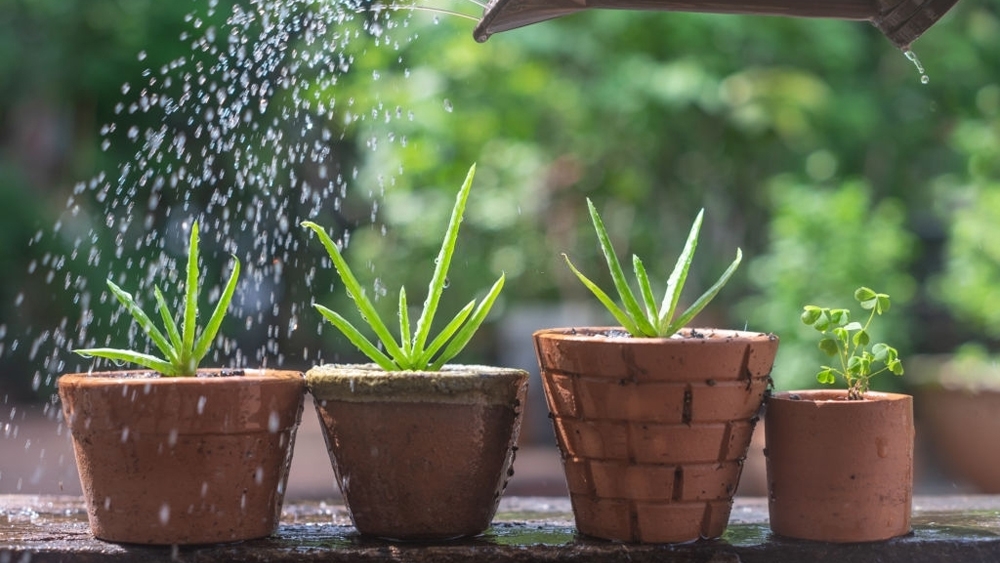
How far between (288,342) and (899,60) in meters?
5.43

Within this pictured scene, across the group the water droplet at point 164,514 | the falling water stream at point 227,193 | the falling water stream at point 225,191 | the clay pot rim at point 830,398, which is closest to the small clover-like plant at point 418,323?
the water droplet at point 164,514

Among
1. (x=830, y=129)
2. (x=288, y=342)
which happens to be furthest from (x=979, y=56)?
(x=288, y=342)

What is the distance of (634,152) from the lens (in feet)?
25.9

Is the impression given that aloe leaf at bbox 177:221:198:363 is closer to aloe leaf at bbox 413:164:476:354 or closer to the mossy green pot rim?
the mossy green pot rim

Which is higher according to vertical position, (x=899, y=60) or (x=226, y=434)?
(x=899, y=60)

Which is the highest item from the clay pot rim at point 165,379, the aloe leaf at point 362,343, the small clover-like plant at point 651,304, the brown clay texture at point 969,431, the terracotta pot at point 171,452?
the small clover-like plant at point 651,304

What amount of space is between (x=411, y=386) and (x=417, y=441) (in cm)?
9

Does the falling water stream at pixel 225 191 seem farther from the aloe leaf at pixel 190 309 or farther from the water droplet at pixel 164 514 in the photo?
the water droplet at pixel 164 514

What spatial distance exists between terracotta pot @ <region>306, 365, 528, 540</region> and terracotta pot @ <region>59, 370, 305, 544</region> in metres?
0.12

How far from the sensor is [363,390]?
173 cm

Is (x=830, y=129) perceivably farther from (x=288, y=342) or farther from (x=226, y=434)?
(x=226, y=434)

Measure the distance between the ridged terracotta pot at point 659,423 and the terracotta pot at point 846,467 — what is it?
8 centimetres

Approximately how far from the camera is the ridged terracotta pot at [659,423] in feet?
5.52

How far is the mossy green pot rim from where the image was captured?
5.64 feet
